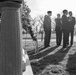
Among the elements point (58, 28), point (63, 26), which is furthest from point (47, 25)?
point (58, 28)

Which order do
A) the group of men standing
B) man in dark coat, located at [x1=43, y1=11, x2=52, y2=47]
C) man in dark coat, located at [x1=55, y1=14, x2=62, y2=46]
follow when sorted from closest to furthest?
the group of men standing, man in dark coat, located at [x1=43, y1=11, x2=52, y2=47], man in dark coat, located at [x1=55, y1=14, x2=62, y2=46]

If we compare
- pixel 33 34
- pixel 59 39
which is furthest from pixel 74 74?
pixel 59 39

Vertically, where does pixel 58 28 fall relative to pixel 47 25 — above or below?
below

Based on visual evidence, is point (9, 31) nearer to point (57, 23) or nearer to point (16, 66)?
point (16, 66)

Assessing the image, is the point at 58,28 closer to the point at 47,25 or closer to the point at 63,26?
the point at 47,25

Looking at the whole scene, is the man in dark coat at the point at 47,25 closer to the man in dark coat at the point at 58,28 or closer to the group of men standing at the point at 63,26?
the group of men standing at the point at 63,26

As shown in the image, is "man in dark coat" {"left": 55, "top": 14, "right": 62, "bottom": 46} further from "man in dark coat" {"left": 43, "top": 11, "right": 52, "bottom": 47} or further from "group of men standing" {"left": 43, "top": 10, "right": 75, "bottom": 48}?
"man in dark coat" {"left": 43, "top": 11, "right": 52, "bottom": 47}

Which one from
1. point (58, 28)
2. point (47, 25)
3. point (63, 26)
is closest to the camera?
point (63, 26)

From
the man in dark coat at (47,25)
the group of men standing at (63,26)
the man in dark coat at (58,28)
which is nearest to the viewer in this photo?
the group of men standing at (63,26)

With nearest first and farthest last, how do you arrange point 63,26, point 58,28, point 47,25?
point 63,26 → point 47,25 → point 58,28

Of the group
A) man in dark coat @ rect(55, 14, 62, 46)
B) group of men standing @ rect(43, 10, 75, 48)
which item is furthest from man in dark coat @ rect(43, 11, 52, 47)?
man in dark coat @ rect(55, 14, 62, 46)

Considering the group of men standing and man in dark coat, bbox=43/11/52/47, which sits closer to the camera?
the group of men standing

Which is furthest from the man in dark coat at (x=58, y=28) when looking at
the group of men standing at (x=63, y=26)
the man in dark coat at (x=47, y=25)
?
the man in dark coat at (x=47, y=25)

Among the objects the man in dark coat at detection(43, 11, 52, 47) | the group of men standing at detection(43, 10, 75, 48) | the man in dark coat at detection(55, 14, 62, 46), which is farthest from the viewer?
the man in dark coat at detection(55, 14, 62, 46)
